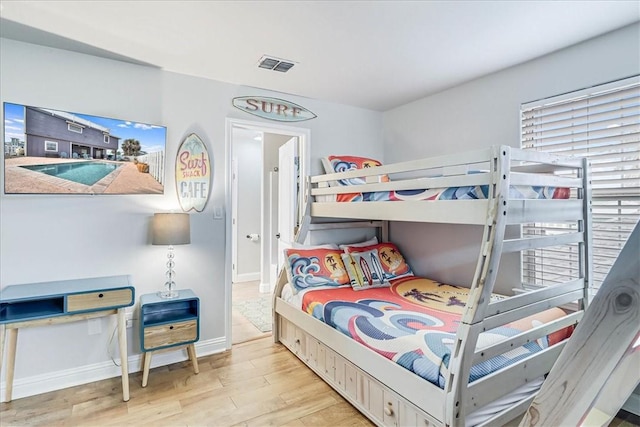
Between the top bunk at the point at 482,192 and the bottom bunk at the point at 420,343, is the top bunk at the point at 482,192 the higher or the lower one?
the higher one

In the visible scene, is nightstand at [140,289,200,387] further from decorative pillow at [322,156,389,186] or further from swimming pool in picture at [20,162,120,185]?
decorative pillow at [322,156,389,186]

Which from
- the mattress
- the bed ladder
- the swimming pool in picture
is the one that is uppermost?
the swimming pool in picture

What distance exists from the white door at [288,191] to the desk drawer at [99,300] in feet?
5.02

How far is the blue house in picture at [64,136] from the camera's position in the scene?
228cm

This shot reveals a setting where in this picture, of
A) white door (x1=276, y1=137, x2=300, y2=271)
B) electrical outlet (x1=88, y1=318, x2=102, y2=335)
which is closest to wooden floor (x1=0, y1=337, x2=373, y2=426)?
electrical outlet (x1=88, y1=318, x2=102, y2=335)

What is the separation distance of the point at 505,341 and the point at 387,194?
1.19 metres

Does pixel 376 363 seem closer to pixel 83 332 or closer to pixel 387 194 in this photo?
pixel 387 194

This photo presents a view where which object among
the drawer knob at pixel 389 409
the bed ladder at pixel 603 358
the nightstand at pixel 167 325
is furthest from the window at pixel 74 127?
the bed ladder at pixel 603 358

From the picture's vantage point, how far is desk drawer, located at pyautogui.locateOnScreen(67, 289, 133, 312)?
2156mm

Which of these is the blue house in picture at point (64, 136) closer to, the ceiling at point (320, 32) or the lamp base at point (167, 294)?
the ceiling at point (320, 32)

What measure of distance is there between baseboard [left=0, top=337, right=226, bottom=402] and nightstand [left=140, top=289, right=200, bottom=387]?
126 millimetres

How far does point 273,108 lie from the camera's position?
3.29 meters

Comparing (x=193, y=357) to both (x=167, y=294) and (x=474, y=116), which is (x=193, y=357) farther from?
(x=474, y=116)

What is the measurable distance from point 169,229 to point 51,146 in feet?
3.19
